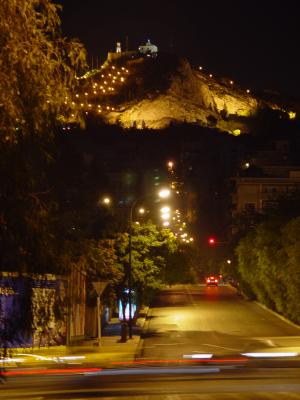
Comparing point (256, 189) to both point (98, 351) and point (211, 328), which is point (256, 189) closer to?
point (211, 328)

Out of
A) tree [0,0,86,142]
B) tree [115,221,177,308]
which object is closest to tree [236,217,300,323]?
tree [115,221,177,308]

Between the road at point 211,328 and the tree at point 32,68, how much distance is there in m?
23.1

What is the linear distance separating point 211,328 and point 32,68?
41.1m

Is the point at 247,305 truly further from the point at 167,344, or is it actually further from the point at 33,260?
the point at 33,260

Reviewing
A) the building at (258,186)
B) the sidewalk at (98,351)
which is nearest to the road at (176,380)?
the sidewalk at (98,351)

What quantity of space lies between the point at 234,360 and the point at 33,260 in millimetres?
16367

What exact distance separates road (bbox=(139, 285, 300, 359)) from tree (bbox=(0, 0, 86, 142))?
2307 centimetres

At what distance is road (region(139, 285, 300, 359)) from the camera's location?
113ft

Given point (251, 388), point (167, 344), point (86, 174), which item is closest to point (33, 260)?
point (251, 388)

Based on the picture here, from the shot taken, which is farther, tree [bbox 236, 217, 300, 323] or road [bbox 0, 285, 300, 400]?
tree [bbox 236, 217, 300, 323]

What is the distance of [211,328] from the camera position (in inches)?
1858

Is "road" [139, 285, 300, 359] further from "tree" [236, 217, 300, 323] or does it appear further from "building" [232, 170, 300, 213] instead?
"building" [232, 170, 300, 213]

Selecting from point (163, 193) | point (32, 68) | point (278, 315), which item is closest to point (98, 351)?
point (163, 193)

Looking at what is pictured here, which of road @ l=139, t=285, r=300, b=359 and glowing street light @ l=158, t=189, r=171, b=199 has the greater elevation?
glowing street light @ l=158, t=189, r=171, b=199
